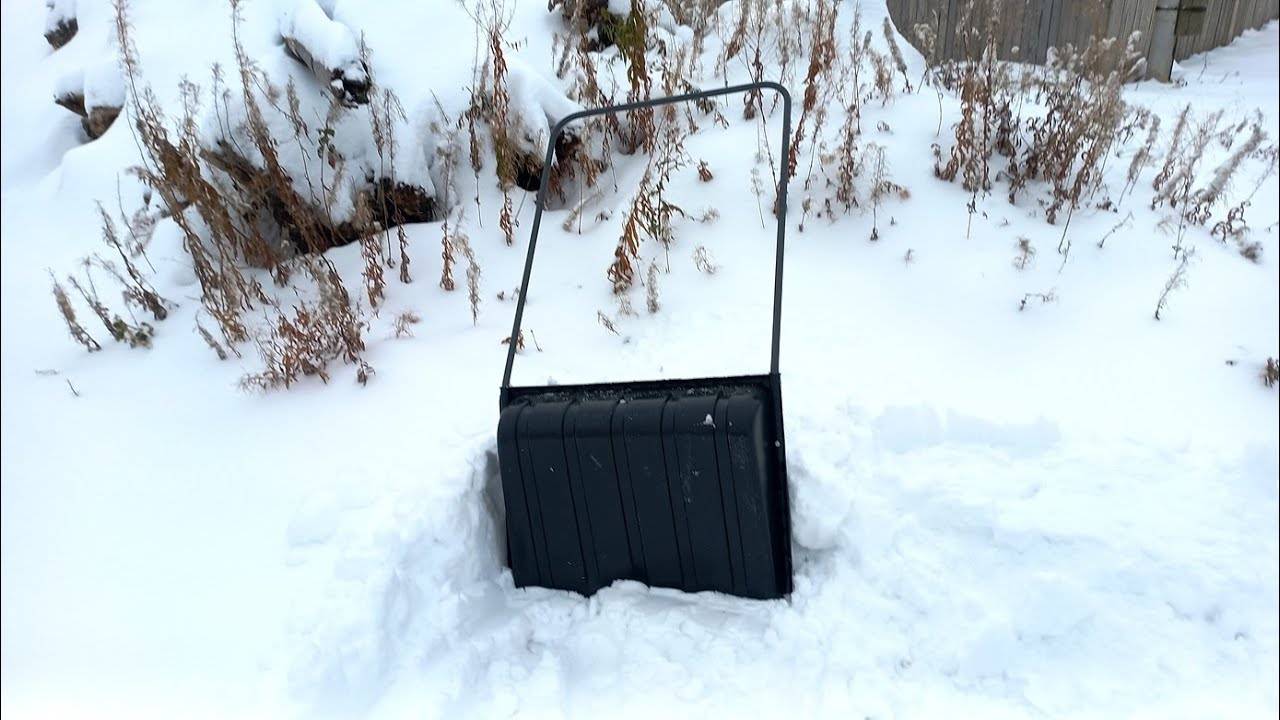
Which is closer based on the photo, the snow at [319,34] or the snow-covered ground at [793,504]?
the snow-covered ground at [793,504]

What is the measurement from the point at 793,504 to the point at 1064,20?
3.01m

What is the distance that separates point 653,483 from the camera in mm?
2277

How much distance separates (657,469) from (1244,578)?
5.52ft

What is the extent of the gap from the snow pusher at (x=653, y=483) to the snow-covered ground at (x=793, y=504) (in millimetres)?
108

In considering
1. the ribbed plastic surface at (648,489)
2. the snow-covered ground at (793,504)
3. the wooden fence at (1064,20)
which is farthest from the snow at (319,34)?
the wooden fence at (1064,20)

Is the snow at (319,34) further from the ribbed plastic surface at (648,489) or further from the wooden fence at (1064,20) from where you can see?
the wooden fence at (1064,20)

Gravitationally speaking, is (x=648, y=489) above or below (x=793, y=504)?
above

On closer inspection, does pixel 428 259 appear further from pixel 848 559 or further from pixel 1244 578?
pixel 1244 578

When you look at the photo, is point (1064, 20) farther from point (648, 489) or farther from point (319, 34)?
point (319, 34)

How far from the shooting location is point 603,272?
11.6ft

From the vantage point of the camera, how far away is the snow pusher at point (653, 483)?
7.20 ft

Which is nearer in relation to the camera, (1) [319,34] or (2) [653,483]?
(2) [653,483]

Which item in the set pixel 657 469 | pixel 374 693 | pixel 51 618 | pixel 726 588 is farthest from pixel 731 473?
pixel 51 618

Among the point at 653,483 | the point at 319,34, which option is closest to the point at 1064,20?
the point at 653,483
